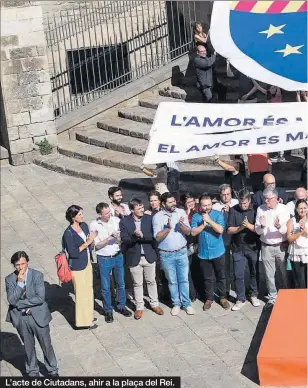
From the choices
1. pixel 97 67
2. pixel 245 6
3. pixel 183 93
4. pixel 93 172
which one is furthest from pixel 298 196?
pixel 97 67

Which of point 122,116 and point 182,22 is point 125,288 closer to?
point 122,116

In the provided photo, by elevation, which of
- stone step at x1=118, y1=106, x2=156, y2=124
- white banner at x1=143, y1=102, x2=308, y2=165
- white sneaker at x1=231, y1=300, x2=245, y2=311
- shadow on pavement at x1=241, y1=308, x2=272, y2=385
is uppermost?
white banner at x1=143, y1=102, x2=308, y2=165

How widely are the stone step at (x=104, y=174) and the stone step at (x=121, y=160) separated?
84mm

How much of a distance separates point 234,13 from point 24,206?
6275 mm

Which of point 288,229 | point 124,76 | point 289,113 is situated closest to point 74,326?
point 288,229

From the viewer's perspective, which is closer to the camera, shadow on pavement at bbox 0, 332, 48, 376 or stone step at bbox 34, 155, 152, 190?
shadow on pavement at bbox 0, 332, 48, 376

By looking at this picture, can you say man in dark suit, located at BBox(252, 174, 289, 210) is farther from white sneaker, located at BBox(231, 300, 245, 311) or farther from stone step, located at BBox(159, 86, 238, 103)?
stone step, located at BBox(159, 86, 238, 103)

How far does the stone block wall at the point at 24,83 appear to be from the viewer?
59.7ft

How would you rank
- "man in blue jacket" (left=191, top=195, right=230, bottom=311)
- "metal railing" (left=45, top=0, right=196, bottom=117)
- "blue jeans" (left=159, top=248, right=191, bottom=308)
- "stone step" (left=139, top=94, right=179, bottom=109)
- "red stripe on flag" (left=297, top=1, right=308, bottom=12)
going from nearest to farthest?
1. "red stripe on flag" (left=297, top=1, right=308, bottom=12)
2. "man in blue jacket" (left=191, top=195, right=230, bottom=311)
3. "blue jeans" (left=159, top=248, right=191, bottom=308)
4. "stone step" (left=139, top=94, right=179, bottom=109)
5. "metal railing" (left=45, top=0, right=196, bottom=117)

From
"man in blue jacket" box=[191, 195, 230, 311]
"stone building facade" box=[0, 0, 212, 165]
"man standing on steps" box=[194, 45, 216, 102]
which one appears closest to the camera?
"man in blue jacket" box=[191, 195, 230, 311]

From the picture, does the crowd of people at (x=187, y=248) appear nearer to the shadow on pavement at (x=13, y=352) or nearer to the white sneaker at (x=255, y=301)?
the white sneaker at (x=255, y=301)

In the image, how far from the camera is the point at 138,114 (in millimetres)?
18750

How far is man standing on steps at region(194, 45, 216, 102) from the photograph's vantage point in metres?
17.3
